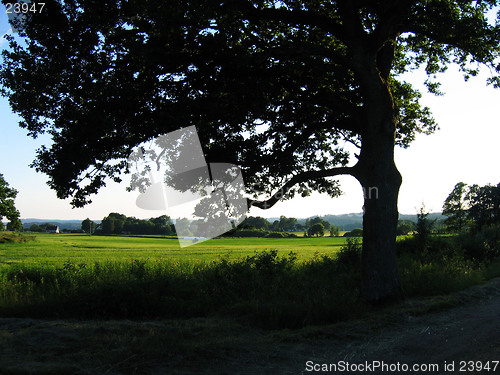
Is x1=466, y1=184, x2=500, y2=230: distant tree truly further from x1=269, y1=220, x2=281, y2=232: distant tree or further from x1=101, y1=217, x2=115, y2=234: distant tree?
x1=101, y1=217, x2=115, y2=234: distant tree

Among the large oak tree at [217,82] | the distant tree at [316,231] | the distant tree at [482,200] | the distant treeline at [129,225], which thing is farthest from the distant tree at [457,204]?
the large oak tree at [217,82]

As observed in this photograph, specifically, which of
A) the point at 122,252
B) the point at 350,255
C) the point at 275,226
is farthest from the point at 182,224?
the point at 275,226

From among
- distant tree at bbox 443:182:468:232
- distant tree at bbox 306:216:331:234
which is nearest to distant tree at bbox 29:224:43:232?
distant tree at bbox 306:216:331:234

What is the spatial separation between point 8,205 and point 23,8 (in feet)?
226

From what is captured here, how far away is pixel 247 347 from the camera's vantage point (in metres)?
6.57

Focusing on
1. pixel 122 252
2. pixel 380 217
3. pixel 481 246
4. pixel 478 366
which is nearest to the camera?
pixel 478 366

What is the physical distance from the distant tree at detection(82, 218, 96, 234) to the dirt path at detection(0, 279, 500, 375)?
85.0m

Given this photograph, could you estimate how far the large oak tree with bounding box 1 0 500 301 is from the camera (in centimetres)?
927

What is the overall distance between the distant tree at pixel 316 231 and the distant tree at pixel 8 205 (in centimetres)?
6128

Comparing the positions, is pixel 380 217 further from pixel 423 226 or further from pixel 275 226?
pixel 275 226

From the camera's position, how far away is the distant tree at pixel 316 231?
306ft

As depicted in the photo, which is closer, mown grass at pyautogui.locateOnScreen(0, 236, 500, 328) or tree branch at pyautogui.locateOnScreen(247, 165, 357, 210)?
mown grass at pyautogui.locateOnScreen(0, 236, 500, 328)

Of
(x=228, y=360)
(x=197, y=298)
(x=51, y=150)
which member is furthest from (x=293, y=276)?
(x=51, y=150)

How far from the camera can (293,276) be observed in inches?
522
